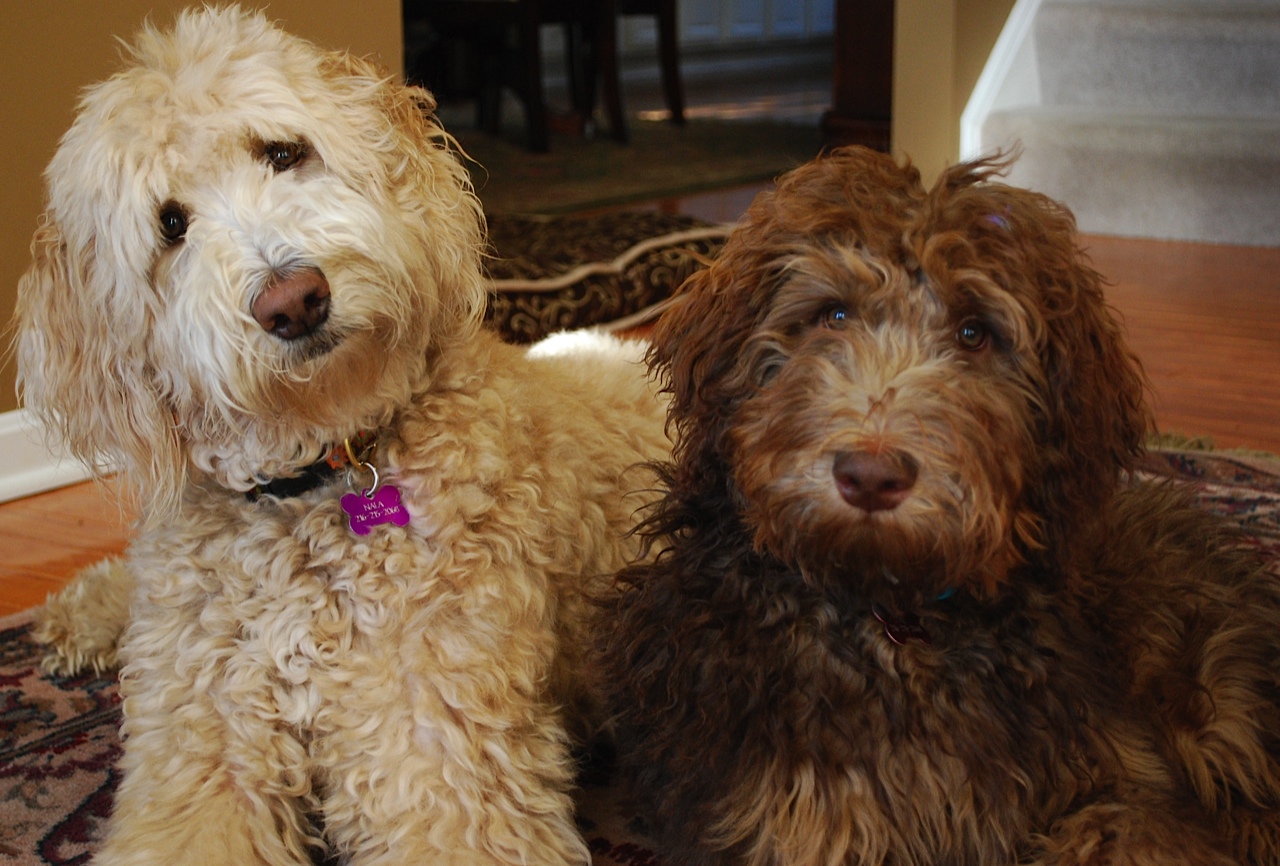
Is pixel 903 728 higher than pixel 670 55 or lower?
lower

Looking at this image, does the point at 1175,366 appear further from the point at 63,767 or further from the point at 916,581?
the point at 63,767

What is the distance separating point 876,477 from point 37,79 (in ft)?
8.77

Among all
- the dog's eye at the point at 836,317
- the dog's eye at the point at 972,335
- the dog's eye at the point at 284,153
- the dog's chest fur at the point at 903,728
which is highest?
the dog's eye at the point at 284,153

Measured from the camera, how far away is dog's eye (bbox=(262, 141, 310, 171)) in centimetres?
157

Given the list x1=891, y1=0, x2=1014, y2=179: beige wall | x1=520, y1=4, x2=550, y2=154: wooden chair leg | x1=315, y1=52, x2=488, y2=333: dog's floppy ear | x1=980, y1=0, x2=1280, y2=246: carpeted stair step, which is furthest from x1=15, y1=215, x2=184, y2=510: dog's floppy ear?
x1=520, y1=4, x2=550, y2=154: wooden chair leg

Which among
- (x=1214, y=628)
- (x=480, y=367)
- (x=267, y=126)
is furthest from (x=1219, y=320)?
(x=267, y=126)

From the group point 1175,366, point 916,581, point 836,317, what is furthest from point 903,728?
point 1175,366

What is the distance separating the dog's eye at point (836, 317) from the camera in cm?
134

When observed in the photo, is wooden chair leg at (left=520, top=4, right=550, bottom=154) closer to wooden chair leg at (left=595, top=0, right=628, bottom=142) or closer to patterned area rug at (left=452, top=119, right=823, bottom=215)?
patterned area rug at (left=452, top=119, right=823, bottom=215)

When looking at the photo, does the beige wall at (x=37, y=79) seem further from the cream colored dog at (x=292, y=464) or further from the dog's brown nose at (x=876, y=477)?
the dog's brown nose at (x=876, y=477)

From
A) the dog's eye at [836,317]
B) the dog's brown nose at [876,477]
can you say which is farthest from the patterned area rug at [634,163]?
the dog's brown nose at [876,477]

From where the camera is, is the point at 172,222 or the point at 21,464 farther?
the point at 21,464

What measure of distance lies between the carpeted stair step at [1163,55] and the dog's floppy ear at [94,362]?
5887 millimetres

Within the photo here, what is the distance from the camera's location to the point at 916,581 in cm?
128
